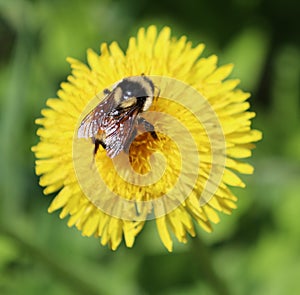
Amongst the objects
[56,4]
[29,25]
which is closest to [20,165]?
[29,25]

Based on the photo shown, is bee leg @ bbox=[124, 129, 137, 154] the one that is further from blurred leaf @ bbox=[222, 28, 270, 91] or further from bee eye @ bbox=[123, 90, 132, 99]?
blurred leaf @ bbox=[222, 28, 270, 91]

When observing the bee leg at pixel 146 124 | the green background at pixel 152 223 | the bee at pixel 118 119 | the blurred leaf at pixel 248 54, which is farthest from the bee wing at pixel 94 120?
the blurred leaf at pixel 248 54

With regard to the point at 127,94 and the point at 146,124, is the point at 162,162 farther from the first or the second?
the point at 127,94

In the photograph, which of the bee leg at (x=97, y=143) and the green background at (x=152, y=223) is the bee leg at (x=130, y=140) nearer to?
the bee leg at (x=97, y=143)

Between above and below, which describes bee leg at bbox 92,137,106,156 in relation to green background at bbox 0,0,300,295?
below

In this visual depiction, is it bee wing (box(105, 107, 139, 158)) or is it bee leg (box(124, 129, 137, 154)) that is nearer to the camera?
bee wing (box(105, 107, 139, 158))

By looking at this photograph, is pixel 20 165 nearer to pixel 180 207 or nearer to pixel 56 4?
pixel 56 4

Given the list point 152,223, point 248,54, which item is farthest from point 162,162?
point 248,54

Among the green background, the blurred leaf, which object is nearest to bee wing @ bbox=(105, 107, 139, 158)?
the green background
